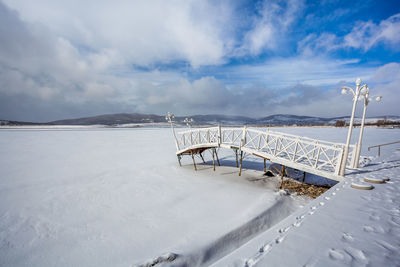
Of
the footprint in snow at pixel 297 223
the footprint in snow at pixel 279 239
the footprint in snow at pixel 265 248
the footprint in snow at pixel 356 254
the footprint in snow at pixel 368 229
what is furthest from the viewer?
the footprint in snow at pixel 297 223

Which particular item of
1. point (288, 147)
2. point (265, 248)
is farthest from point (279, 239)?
point (288, 147)

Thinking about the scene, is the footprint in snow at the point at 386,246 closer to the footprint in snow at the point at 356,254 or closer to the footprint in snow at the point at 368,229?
the footprint in snow at the point at 368,229

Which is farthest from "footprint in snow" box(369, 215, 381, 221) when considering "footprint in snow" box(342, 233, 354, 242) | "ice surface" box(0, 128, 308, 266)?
"ice surface" box(0, 128, 308, 266)

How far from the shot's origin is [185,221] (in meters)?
7.53

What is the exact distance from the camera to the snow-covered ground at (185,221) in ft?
11.6

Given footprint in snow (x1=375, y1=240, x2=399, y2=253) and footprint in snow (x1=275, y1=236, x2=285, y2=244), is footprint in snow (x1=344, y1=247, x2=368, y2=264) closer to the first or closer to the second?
footprint in snow (x1=375, y1=240, x2=399, y2=253)

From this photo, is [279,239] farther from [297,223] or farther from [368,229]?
[368,229]

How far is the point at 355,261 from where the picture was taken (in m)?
2.94

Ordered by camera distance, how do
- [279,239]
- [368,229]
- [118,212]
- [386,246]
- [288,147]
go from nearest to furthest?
[386,246] < [279,239] < [368,229] < [118,212] < [288,147]

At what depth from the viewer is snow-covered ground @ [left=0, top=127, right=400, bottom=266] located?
140 inches

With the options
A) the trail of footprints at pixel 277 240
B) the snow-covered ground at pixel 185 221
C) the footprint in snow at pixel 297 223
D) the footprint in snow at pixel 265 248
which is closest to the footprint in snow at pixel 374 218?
the snow-covered ground at pixel 185 221

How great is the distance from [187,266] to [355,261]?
14.0 ft

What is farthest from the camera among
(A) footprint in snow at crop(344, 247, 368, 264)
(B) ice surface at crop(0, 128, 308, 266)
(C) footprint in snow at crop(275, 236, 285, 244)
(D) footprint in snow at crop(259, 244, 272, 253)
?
(B) ice surface at crop(0, 128, 308, 266)

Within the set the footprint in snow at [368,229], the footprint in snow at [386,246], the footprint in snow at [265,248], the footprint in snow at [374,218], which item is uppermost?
the footprint in snow at [386,246]
